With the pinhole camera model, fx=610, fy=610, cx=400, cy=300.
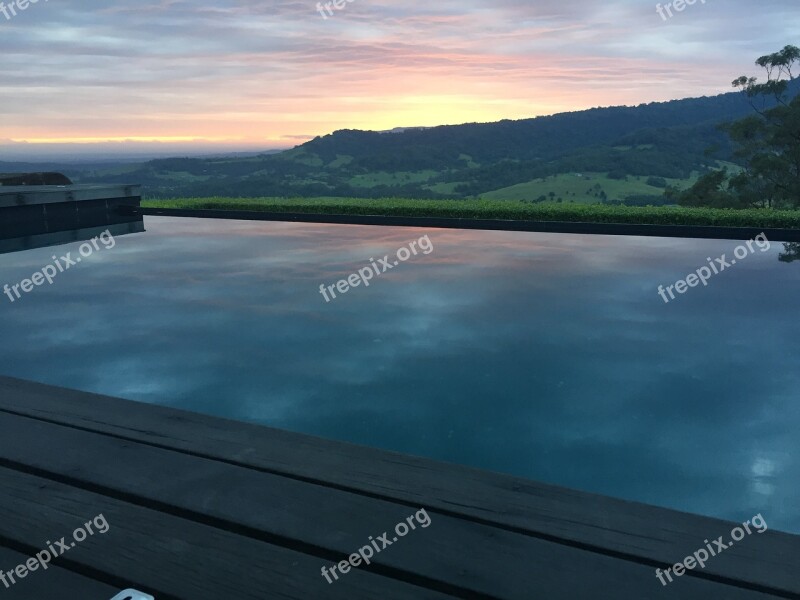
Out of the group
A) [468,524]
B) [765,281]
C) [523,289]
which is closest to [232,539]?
[468,524]

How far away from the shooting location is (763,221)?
13859 millimetres

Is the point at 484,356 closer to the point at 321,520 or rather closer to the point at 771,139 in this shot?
the point at 321,520

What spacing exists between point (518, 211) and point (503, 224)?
58 cm

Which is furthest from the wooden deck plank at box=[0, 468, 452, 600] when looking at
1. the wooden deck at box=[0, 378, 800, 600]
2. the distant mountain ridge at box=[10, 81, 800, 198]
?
the distant mountain ridge at box=[10, 81, 800, 198]

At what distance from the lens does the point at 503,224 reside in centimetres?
1580

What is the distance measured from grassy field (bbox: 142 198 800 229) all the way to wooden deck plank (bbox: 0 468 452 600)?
14.6 metres

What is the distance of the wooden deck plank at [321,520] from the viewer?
1647 millimetres

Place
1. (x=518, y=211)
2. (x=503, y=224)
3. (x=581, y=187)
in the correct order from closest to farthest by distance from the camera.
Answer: (x=503, y=224) → (x=518, y=211) → (x=581, y=187)

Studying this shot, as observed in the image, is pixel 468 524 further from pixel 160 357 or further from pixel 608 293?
pixel 608 293

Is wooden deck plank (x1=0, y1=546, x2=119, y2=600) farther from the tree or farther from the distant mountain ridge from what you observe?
the distant mountain ridge

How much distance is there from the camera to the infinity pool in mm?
4707

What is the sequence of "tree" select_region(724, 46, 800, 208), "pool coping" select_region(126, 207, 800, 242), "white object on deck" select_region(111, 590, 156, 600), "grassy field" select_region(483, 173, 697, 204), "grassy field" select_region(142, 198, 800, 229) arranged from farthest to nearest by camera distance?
"grassy field" select_region(483, 173, 697, 204) < "tree" select_region(724, 46, 800, 208) < "grassy field" select_region(142, 198, 800, 229) < "pool coping" select_region(126, 207, 800, 242) < "white object on deck" select_region(111, 590, 156, 600)

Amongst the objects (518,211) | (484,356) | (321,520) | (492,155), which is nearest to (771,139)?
(518,211)

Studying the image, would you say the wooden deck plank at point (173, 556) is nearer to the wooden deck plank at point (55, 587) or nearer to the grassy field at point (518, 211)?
the wooden deck plank at point (55, 587)
